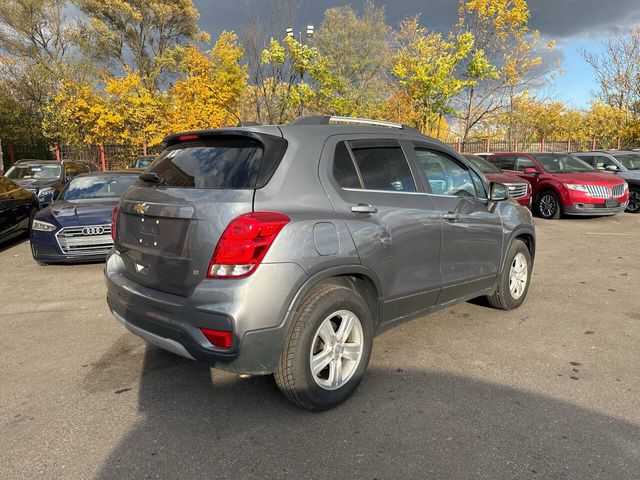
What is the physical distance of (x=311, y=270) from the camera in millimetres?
2723

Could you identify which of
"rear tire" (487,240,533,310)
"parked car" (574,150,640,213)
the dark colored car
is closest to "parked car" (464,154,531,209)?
"parked car" (574,150,640,213)

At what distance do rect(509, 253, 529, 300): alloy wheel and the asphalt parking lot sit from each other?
238 millimetres

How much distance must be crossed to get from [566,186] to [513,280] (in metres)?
7.71

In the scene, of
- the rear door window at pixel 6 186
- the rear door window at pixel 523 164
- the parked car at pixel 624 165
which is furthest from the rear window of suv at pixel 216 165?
the parked car at pixel 624 165

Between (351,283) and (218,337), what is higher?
(351,283)

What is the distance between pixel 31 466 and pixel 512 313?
13.8ft

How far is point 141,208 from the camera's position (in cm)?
306

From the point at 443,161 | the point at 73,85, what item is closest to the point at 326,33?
the point at 73,85

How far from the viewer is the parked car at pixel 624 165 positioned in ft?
41.6

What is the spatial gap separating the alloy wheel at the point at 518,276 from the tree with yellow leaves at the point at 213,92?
63.9ft

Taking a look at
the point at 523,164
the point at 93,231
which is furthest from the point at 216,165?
the point at 523,164

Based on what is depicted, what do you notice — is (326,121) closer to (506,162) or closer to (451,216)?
(451,216)

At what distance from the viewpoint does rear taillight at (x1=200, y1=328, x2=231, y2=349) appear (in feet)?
8.41

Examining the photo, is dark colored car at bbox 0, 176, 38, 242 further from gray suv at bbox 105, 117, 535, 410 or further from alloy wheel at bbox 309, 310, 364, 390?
alloy wheel at bbox 309, 310, 364, 390
